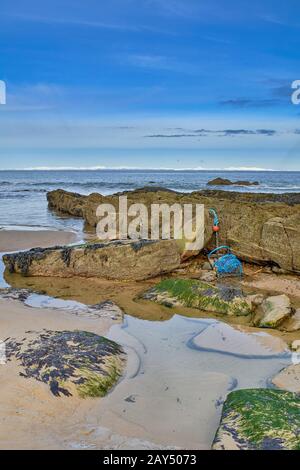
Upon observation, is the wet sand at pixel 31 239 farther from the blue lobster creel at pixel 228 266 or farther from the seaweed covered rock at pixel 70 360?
the seaweed covered rock at pixel 70 360

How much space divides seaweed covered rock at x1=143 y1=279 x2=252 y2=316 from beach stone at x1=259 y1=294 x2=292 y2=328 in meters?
0.30

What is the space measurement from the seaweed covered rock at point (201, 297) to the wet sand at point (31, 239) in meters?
5.66

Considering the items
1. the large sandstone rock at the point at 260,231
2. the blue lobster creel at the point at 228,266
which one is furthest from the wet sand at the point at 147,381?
the large sandstone rock at the point at 260,231

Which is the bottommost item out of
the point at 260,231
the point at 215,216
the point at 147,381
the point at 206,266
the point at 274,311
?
the point at 147,381

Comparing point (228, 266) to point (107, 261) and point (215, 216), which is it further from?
point (107, 261)

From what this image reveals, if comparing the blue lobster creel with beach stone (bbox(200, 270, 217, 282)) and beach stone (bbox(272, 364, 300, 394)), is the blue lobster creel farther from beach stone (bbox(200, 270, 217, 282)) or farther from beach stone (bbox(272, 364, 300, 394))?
beach stone (bbox(272, 364, 300, 394))

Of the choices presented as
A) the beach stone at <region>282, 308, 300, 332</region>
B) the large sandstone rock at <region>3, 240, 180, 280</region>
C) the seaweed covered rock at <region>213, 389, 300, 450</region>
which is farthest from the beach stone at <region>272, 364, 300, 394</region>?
the large sandstone rock at <region>3, 240, 180, 280</region>

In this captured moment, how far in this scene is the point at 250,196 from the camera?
19.3 meters

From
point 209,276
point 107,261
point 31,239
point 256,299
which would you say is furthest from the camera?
point 31,239

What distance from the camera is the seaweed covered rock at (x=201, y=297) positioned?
6656mm

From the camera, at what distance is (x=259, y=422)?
3.34 metres

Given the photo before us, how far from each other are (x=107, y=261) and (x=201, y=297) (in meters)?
2.50

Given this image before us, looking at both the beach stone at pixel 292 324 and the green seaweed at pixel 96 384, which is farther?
the beach stone at pixel 292 324

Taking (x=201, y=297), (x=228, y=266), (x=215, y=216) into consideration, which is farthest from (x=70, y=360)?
(x=215, y=216)
